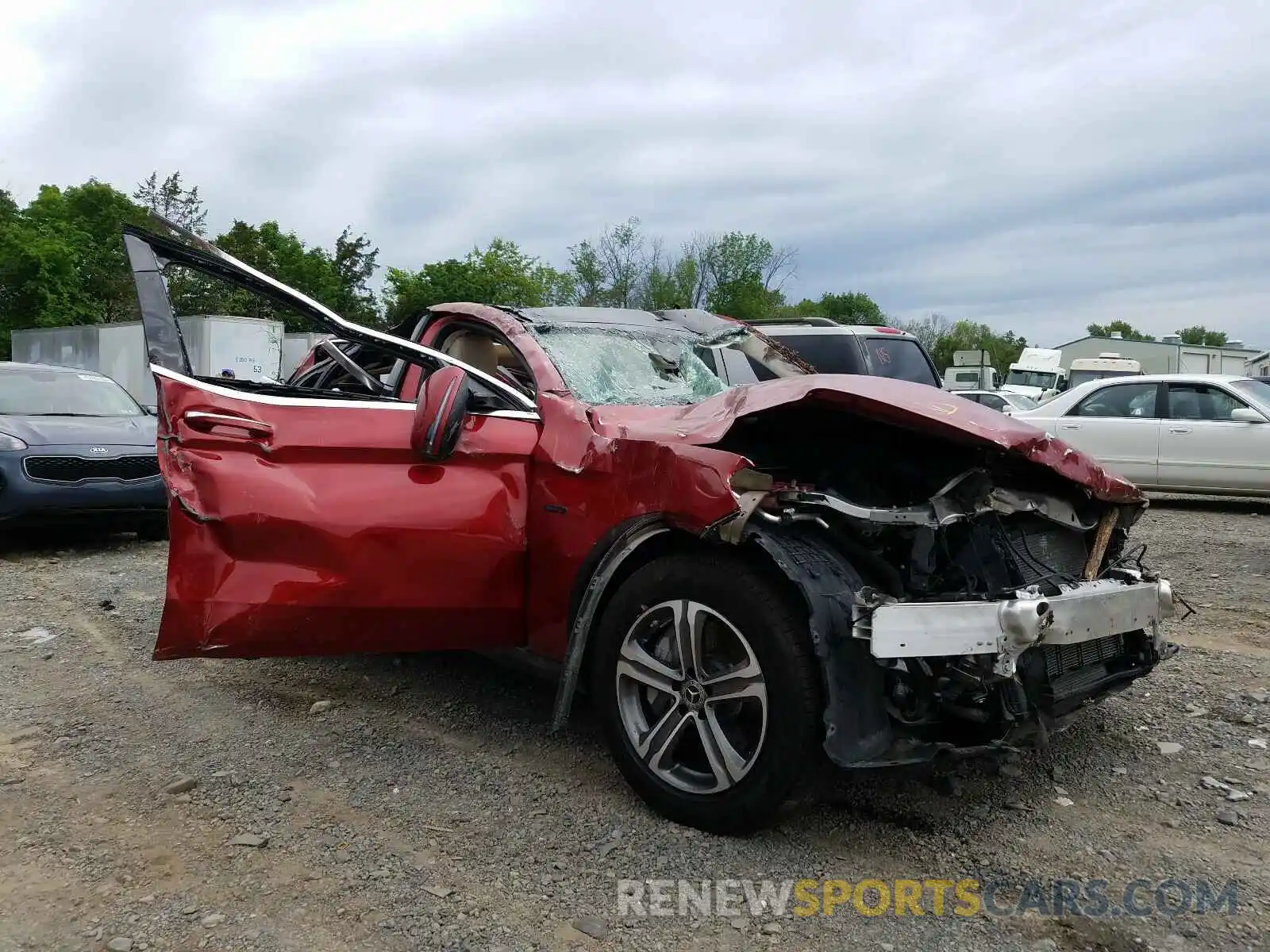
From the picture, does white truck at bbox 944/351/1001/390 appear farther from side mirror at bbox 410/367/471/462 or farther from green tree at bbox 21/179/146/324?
side mirror at bbox 410/367/471/462

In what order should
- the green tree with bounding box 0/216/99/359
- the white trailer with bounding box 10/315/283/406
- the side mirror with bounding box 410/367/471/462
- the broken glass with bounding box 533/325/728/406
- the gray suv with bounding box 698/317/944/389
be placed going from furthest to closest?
the green tree with bounding box 0/216/99/359 < the white trailer with bounding box 10/315/283/406 < the gray suv with bounding box 698/317/944/389 < the broken glass with bounding box 533/325/728/406 < the side mirror with bounding box 410/367/471/462

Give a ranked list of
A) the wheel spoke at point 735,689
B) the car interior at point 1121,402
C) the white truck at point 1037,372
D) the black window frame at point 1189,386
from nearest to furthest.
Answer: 1. the wheel spoke at point 735,689
2. the black window frame at point 1189,386
3. the car interior at point 1121,402
4. the white truck at point 1037,372

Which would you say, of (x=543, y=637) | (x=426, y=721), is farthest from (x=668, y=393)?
(x=426, y=721)

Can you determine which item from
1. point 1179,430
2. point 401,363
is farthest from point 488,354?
point 1179,430

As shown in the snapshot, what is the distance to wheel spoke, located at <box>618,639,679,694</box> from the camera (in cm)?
301

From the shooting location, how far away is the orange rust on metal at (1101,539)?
3.36 meters

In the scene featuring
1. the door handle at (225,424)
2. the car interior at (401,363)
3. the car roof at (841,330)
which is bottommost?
the door handle at (225,424)

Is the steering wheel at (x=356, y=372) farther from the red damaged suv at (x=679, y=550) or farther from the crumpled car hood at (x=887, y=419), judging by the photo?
the crumpled car hood at (x=887, y=419)

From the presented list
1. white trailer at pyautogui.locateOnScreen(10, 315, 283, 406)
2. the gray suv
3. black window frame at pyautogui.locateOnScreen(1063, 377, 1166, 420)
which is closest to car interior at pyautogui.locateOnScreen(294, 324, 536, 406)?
the gray suv

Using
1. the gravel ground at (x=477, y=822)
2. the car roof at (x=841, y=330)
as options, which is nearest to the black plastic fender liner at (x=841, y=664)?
the gravel ground at (x=477, y=822)

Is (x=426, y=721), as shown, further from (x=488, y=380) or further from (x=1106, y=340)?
(x=1106, y=340)

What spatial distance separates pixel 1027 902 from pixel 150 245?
11.5 ft

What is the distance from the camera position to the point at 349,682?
455cm

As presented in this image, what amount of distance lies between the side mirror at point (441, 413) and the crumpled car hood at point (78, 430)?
536 centimetres
